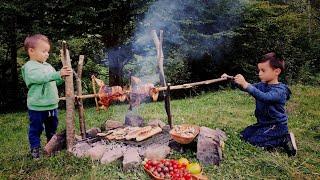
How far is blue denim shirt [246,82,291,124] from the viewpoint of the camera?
6402mm

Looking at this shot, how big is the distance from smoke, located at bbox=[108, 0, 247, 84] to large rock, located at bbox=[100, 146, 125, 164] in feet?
21.2

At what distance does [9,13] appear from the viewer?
38.6 ft

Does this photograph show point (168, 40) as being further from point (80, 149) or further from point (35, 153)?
point (35, 153)

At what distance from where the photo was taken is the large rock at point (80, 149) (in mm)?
6117

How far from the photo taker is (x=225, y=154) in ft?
21.0

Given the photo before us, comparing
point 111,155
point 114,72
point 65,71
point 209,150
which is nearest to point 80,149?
point 111,155

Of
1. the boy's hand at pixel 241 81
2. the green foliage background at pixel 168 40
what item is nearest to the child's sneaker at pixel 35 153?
the boy's hand at pixel 241 81

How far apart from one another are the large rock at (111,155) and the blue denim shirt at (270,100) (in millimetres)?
2255

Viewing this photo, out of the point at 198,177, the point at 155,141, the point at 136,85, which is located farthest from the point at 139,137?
the point at 198,177

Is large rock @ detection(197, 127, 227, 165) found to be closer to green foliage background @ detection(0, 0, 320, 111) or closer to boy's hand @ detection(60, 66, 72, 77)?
boy's hand @ detection(60, 66, 72, 77)

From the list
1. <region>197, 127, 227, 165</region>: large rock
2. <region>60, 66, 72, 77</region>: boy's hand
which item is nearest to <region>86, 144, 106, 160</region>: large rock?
<region>60, 66, 72, 77</region>: boy's hand

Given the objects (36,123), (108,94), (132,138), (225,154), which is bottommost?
(225,154)

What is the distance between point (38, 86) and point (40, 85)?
0.03m

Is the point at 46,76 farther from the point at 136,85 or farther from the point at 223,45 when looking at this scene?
the point at 223,45
